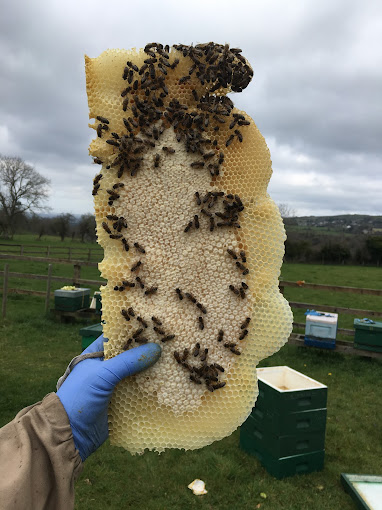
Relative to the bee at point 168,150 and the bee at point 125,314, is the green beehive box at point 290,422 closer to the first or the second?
the bee at point 125,314

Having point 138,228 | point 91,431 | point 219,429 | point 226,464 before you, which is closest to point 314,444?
point 226,464

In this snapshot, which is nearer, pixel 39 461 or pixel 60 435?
pixel 39 461

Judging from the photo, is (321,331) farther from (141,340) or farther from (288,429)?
(141,340)

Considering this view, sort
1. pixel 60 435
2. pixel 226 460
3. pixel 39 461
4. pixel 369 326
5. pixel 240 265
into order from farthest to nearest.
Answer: pixel 369 326, pixel 226 460, pixel 240 265, pixel 60 435, pixel 39 461

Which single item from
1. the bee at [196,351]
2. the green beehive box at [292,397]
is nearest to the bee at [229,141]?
the bee at [196,351]

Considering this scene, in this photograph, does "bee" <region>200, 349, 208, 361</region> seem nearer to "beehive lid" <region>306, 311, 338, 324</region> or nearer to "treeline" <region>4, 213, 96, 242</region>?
"beehive lid" <region>306, 311, 338, 324</region>

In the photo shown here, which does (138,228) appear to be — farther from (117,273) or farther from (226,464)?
(226,464)

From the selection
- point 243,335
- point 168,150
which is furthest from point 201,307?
point 168,150
